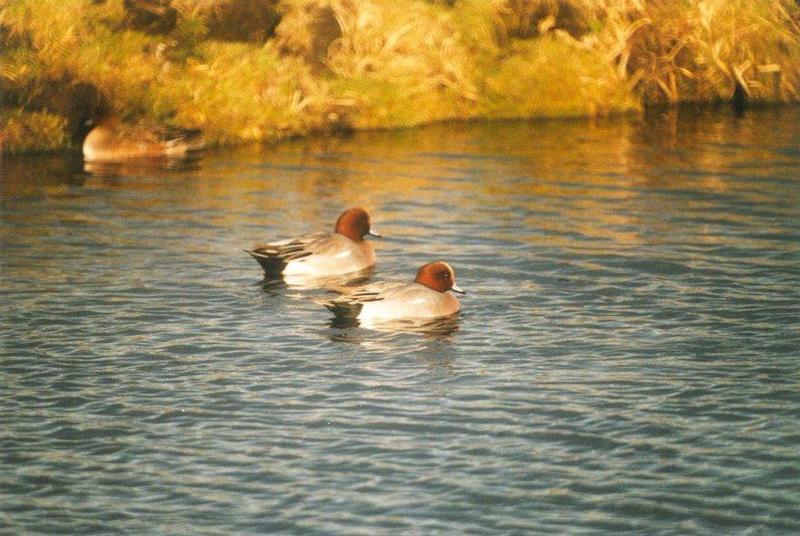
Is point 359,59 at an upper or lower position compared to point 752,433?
upper

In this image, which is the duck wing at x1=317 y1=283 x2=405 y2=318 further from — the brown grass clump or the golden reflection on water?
the brown grass clump

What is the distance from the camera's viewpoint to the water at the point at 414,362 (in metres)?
9.84

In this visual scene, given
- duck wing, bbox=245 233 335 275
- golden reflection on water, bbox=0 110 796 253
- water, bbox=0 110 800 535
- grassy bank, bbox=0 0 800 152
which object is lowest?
water, bbox=0 110 800 535

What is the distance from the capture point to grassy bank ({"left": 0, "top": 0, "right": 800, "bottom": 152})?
25953 mm

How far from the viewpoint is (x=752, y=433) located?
1115cm

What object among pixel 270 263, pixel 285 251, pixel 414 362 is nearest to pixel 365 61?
pixel 285 251

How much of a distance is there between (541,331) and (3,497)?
5841mm

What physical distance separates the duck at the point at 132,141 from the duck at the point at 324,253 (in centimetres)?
852

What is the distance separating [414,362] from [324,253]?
Result: 414cm

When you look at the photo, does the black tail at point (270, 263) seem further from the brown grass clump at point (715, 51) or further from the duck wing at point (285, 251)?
the brown grass clump at point (715, 51)

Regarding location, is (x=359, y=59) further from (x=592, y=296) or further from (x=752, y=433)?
(x=752, y=433)

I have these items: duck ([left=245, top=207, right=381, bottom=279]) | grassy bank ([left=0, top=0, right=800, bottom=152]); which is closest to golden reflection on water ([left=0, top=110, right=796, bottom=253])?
grassy bank ([left=0, top=0, right=800, bottom=152])

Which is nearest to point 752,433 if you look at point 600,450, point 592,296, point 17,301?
point 600,450

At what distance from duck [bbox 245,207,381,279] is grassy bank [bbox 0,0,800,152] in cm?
928
